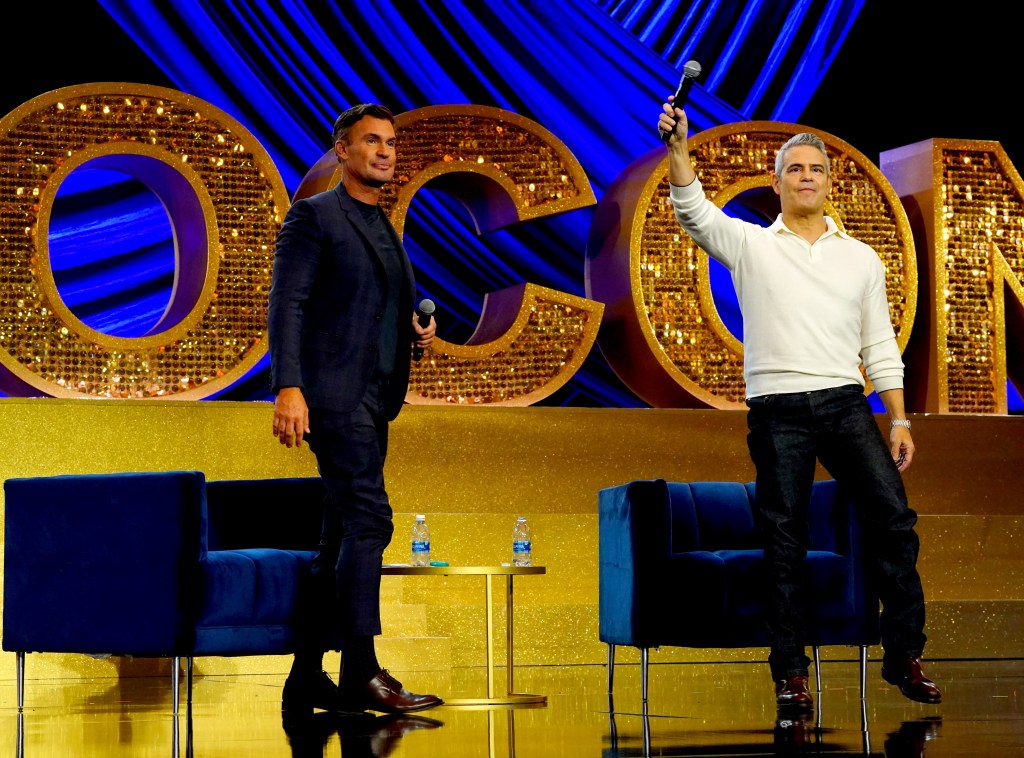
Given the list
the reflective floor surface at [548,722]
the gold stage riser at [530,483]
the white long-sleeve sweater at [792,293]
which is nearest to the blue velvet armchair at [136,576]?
the reflective floor surface at [548,722]

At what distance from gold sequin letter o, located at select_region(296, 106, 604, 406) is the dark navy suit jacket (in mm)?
1811

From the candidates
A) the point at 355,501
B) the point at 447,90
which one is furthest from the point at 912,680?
the point at 447,90

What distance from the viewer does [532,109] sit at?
6867 mm

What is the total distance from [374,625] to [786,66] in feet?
14.5

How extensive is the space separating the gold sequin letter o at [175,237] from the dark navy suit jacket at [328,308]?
5.73 feet

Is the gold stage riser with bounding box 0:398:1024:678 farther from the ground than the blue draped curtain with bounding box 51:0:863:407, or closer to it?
closer to it

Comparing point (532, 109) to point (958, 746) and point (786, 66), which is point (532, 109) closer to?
point (786, 66)

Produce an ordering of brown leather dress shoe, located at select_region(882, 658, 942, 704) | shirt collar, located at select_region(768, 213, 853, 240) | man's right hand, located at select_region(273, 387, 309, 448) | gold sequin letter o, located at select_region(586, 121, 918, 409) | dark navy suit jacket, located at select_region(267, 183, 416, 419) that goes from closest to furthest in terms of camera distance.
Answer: man's right hand, located at select_region(273, 387, 309, 448) < dark navy suit jacket, located at select_region(267, 183, 416, 419) < brown leather dress shoe, located at select_region(882, 658, 942, 704) < shirt collar, located at select_region(768, 213, 853, 240) < gold sequin letter o, located at select_region(586, 121, 918, 409)

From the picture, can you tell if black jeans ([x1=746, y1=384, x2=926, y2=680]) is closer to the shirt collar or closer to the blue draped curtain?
the shirt collar

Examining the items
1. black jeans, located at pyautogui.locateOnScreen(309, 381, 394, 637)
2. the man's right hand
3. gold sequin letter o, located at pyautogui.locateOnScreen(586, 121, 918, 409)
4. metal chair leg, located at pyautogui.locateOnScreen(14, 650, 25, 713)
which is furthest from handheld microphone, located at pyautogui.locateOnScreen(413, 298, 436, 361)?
gold sequin letter o, located at pyautogui.locateOnScreen(586, 121, 918, 409)

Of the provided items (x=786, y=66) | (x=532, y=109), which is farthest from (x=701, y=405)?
(x=786, y=66)

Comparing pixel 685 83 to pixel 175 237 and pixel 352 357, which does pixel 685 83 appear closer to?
pixel 352 357

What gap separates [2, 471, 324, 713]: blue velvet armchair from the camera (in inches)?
155

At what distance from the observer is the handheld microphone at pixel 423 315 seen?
4004 mm
